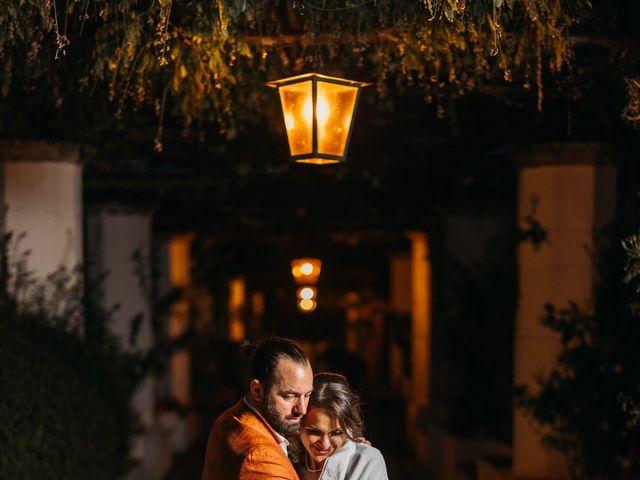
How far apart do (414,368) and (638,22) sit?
1130 cm

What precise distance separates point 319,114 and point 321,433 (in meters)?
1.78

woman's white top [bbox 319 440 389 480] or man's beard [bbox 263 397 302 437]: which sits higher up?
man's beard [bbox 263 397 302 437]

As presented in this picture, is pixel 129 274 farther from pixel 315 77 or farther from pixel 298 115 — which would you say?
pixel 315 77

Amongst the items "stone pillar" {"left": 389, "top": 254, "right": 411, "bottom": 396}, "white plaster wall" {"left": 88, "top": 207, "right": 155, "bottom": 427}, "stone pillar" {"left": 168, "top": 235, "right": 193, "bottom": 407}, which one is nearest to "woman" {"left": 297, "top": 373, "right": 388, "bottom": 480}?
"white plaster wall" {"left": 88, "top": 207, "right": 155, "bottom": 427}

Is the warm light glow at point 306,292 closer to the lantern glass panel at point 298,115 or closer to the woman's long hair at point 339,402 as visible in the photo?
the lantern glass panel at point 298,115

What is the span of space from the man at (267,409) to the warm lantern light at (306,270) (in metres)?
11.8

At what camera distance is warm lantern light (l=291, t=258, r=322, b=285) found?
15.9m

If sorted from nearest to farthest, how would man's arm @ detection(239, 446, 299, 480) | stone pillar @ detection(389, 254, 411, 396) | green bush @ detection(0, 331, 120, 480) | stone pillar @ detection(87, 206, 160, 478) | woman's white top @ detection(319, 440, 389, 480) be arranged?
man's arm @ detection(239, 446, 299, 480)
woman's white top @ detection(319, 440, 389, 480)
green bush @ detection(0, 331, 120, 480)
stone pillar @ detection(87, 206, 160, 478)
stone pillar @ detection(389, 254, 411, 396)

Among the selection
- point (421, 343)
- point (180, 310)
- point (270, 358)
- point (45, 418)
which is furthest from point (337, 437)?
point (421, 343)

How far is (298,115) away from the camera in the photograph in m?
5.51

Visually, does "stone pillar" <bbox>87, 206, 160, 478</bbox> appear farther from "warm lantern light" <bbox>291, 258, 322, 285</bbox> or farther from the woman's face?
the woman's face

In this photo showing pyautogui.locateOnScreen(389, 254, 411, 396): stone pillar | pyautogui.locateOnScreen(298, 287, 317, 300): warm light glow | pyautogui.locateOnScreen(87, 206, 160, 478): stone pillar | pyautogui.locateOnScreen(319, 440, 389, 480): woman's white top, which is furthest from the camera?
pyautogui.locateOnScreen(389, 254, 411, 396): stone pillar

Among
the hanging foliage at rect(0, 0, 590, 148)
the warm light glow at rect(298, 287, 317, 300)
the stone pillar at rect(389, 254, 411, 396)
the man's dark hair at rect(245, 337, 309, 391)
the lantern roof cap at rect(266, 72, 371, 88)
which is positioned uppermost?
the hanging foliage at rect(0, 0, 590, 148)

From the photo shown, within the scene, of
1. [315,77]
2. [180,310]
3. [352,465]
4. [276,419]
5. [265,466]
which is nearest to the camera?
[265,466]
